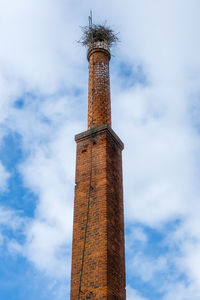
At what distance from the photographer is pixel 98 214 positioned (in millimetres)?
8055

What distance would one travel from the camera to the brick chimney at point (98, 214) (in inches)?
292

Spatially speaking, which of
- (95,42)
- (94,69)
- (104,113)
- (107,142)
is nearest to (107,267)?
(107,142)

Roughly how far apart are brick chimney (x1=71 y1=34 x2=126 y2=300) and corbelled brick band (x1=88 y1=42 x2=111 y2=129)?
0.03 metres

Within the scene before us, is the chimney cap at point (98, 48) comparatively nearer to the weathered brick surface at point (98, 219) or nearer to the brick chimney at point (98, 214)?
the brick chimney at point (98, 214)

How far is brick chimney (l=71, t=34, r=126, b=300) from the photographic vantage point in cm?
741

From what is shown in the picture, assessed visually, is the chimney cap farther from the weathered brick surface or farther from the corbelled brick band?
the weathered brick surface

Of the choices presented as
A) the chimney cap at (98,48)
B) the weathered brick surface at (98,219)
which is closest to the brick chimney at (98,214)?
the weathered brick surface at (98,219)

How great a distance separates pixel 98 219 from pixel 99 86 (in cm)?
410

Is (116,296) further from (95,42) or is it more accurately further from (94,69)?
(95,42)

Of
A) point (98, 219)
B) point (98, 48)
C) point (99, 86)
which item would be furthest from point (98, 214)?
point (98, 48)

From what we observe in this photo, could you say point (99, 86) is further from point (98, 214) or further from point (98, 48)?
point (98, 214)

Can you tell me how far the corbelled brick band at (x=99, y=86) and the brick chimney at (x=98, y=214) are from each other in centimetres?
3

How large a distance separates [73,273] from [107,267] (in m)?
Answer: 0.80

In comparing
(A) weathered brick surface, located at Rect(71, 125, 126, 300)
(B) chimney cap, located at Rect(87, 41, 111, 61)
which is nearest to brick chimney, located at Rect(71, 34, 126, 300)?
(A) weathered brick surface, located at Rect(71, 125, 126, 300)
